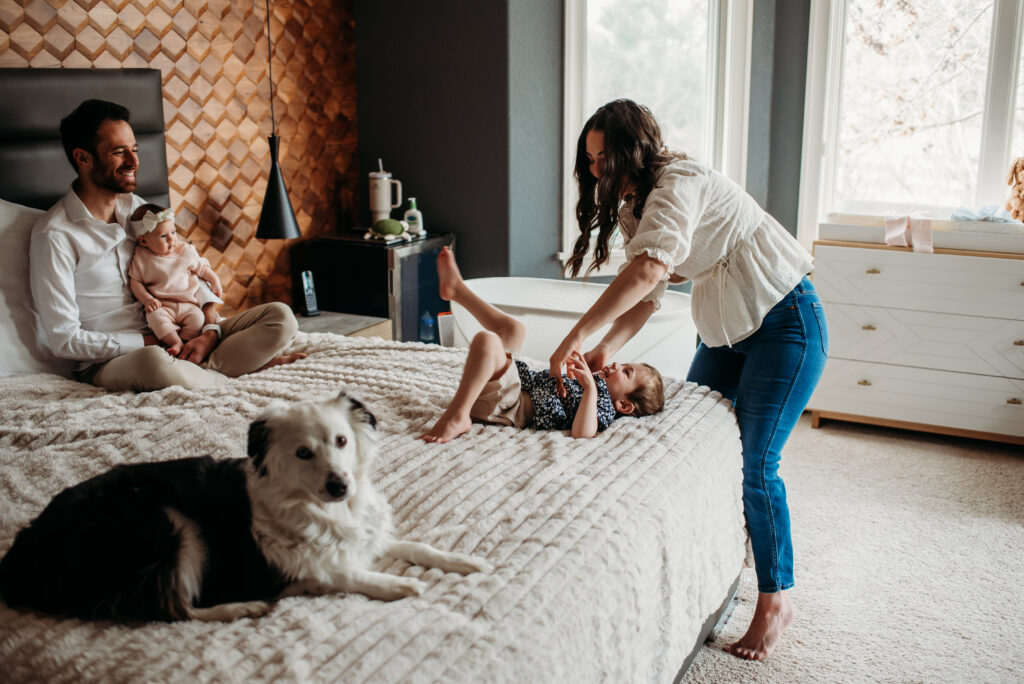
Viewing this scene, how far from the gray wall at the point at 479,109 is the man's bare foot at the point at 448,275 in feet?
4.88

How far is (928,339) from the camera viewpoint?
3.47m

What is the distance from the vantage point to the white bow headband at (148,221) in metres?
2.52

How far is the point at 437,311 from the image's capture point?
3.86m

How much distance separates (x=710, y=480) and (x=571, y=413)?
1.20 feet

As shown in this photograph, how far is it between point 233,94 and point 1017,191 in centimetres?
321

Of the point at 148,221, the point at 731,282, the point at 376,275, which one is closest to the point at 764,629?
the point at 731,282

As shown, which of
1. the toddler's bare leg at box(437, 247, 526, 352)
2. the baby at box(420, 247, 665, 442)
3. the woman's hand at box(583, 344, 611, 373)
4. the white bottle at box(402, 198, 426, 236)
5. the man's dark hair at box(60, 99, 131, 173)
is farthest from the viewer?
the white bottle at box(402, 198, 426, 236)

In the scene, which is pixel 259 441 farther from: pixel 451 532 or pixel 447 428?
pixel 447 428

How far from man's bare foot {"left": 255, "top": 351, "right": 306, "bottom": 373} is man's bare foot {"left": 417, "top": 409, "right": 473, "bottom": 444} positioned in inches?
30.5

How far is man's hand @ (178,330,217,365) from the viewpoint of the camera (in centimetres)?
255

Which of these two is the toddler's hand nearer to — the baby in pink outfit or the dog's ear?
the dog's ear

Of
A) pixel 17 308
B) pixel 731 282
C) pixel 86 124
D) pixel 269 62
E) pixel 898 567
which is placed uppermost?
pixel 269 62

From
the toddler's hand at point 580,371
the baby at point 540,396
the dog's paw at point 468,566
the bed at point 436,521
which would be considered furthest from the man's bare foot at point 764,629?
the dog's paw at point 468,566

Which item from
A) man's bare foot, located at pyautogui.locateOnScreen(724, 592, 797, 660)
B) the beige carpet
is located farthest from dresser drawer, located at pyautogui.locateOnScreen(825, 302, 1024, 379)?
man's bare foot, located at pyautogui.locateOnScreen(724, 592, 797, 660)
